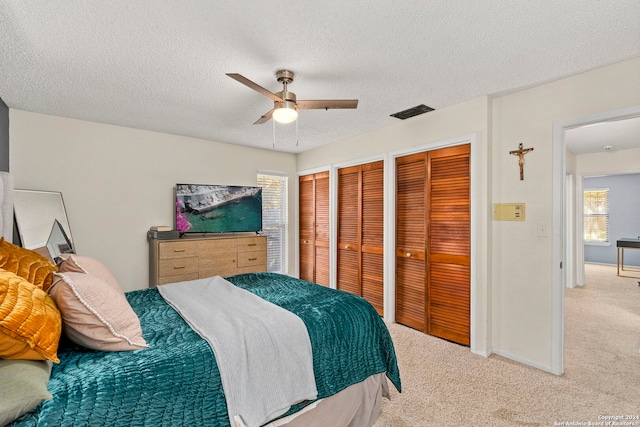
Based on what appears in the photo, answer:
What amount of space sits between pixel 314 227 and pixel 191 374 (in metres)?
3.73

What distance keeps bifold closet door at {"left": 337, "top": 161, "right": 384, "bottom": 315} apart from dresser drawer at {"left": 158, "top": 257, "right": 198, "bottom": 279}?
2017 mm

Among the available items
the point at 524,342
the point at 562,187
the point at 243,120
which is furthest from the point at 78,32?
the point at 524,342

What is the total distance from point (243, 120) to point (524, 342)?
3.58 meters

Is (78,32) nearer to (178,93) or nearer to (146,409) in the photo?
(178,93)

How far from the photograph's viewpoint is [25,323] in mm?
1099

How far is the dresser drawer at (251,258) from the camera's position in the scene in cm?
425

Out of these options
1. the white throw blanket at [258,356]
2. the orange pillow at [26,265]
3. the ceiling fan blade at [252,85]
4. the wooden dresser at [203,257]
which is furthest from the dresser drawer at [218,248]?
the ceiling fan blade at [252,85]

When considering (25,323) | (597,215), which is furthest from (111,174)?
(597,215)

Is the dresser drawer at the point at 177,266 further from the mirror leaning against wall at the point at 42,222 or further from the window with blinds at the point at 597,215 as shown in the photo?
the window with blinds at the point at 597,215

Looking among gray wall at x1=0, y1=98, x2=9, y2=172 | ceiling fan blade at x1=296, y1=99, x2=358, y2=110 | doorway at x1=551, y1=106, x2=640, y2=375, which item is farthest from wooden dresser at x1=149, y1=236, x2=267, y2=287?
doorway at x1=551, y1=106, x2=640, y2=375

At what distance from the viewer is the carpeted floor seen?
198cm

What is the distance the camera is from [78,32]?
184 cm

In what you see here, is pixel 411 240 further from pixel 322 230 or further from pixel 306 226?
pixel 306 226

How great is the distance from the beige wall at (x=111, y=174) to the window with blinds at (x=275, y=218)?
2.99 ft
